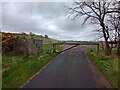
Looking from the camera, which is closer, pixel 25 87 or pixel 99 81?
pixel 25 87

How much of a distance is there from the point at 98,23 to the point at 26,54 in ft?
41.3

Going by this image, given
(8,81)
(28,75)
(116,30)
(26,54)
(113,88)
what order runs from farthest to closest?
(116,30)
(26,54)
(28,75)
(8,81)
(113,88)

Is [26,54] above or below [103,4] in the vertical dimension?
below

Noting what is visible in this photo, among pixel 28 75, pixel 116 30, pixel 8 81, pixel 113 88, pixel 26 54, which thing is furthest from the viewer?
pixel 116 30

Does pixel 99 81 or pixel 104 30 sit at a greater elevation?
pixel 104 30

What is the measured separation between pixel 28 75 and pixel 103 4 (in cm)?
2361

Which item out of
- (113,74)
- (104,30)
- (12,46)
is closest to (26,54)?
(12,46)

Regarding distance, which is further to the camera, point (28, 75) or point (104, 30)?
point (104, 30)

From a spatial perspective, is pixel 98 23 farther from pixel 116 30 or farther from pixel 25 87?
pixel 25 87

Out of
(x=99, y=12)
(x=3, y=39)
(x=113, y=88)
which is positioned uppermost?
(x=99, y=12)

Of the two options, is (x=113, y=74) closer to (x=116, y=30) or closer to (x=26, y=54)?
(x=26, y=54)

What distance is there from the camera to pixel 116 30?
118ft

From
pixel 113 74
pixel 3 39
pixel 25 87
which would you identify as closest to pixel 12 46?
pixel 3 39

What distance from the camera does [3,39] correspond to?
30250mm
